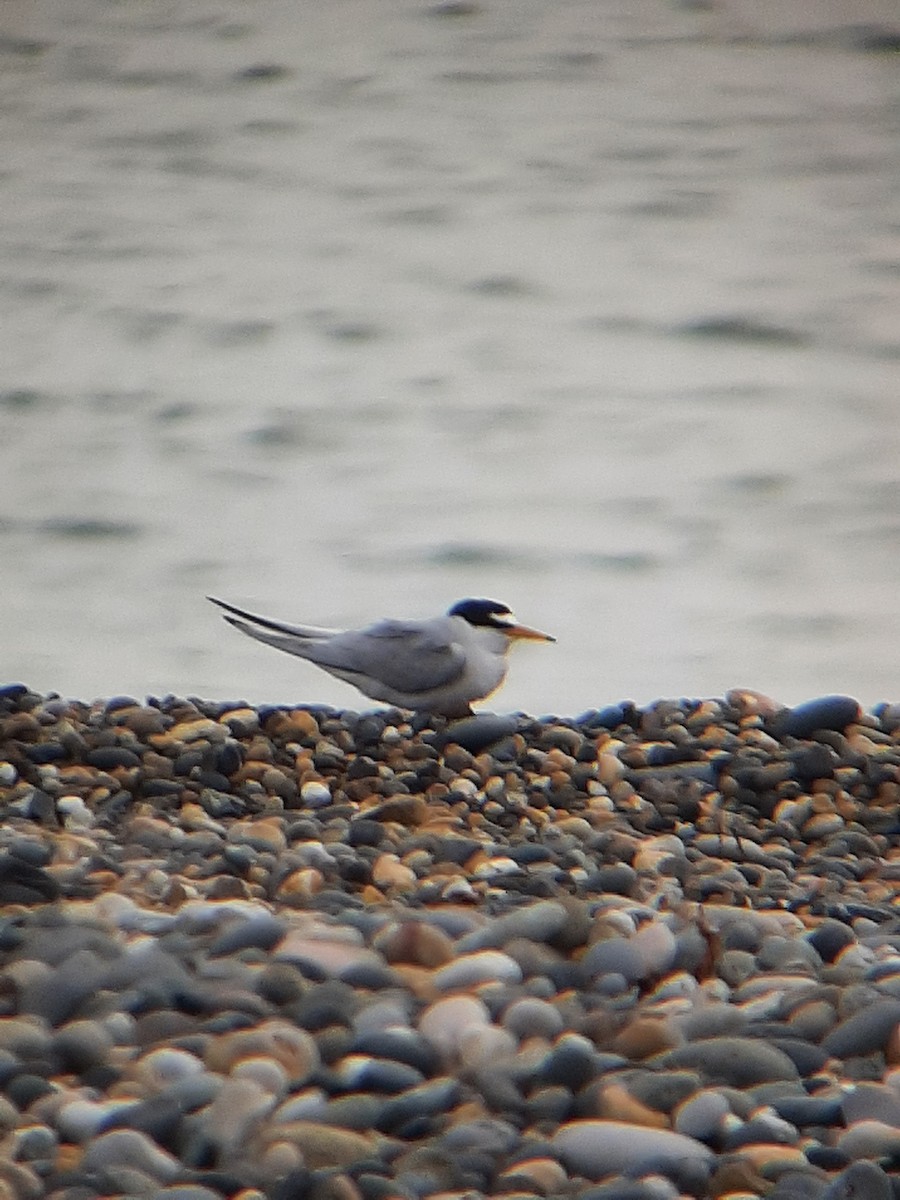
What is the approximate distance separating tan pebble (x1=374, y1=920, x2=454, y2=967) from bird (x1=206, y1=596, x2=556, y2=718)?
73.7 inches

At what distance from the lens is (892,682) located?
17.8 feet

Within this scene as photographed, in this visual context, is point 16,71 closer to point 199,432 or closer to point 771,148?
point 199,432

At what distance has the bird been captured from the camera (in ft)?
13.5

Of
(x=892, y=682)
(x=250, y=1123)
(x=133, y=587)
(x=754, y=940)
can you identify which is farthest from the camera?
(x=133, y=587)

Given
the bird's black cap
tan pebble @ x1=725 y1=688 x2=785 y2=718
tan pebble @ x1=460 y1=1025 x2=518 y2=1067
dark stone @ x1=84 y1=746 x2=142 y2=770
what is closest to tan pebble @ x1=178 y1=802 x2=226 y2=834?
dark stone @ x1=84 y1=746 x2=142 y2=770

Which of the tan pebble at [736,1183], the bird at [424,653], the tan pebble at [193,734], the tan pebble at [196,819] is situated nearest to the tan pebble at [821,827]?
the bird at [424,653]

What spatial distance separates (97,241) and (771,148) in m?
2.45

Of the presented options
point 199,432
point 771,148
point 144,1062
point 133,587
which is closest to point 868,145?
point 771,148

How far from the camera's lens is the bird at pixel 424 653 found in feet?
13.5

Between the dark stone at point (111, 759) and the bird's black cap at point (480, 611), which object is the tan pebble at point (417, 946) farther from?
the bird's black cap at point (480, 611)

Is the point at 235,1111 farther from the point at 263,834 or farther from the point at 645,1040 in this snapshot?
the point at 263,834

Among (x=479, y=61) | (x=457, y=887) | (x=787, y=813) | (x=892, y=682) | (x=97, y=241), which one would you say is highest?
(x=479, y=61)

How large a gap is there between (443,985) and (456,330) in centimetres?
399

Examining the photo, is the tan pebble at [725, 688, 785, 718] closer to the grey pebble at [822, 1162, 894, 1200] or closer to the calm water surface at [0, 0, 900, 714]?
the calm water surface at [0, 0, 900, 714]
